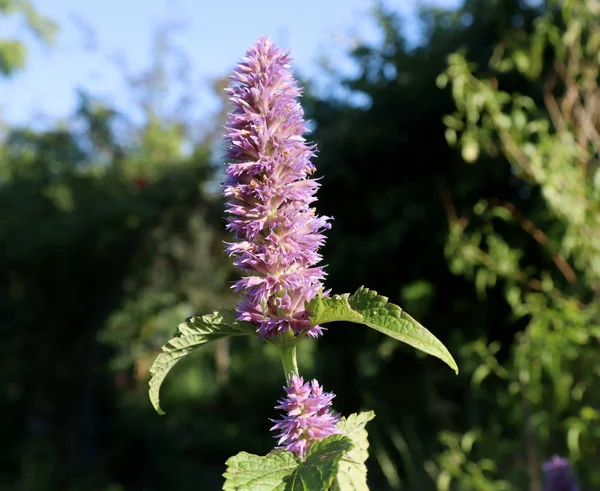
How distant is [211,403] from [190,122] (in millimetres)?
9966

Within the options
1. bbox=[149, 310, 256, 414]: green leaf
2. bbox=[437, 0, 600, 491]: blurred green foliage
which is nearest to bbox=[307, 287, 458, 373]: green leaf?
bbox=[149, 310, 256, 414]: green leaf

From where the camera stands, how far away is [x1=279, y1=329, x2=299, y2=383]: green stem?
0.88 metres

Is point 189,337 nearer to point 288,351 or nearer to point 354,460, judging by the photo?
Result: point 288,351

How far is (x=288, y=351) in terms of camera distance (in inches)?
35.1

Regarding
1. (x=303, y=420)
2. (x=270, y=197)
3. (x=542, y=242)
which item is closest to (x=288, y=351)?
(x=303, y=420)

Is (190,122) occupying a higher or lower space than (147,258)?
higher

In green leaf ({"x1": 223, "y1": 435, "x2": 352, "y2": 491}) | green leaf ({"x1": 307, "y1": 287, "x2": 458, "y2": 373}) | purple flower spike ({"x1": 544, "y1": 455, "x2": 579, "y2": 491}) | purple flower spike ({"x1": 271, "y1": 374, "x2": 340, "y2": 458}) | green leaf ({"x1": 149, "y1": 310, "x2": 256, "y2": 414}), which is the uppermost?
green leaf ({"x1": 149, "y1": 310, "x2": 256, "y2": 414})

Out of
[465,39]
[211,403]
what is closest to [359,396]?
[465,39]

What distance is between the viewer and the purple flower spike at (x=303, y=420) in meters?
0.84

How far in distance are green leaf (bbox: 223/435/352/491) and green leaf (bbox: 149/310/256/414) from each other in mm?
165

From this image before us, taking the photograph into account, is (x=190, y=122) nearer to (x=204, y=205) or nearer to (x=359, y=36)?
(x=204, y=205)

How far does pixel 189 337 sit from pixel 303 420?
0.19m

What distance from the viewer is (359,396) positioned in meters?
5.12

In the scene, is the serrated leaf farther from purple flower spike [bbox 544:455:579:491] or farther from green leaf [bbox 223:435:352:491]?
purple flower spike [bbox 544:455:579:491]
